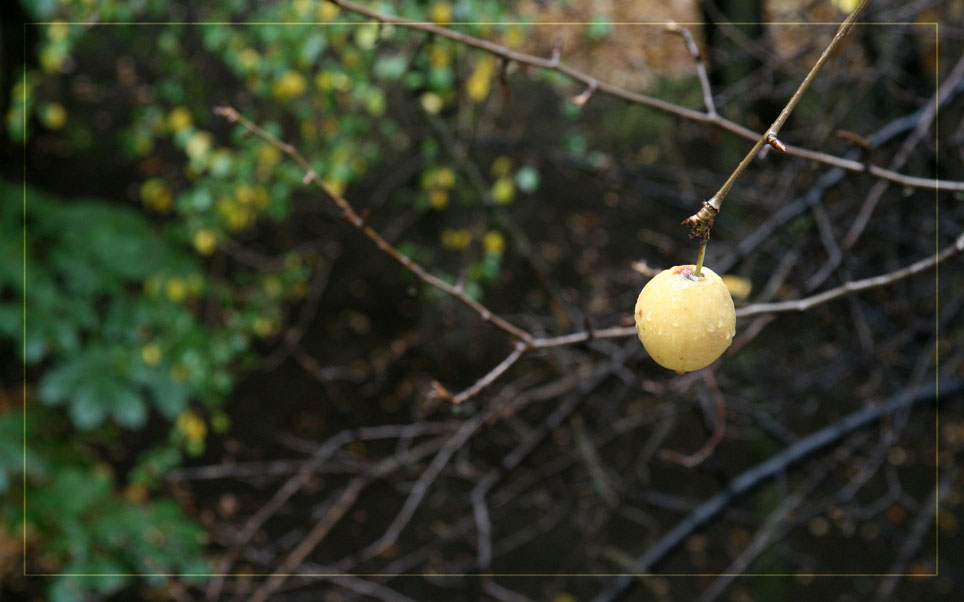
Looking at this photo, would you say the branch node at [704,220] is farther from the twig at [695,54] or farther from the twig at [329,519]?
the twig at [329,519]

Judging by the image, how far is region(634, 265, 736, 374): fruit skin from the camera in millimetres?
391

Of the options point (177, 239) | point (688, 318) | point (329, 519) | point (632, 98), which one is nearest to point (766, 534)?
point (329, 519)

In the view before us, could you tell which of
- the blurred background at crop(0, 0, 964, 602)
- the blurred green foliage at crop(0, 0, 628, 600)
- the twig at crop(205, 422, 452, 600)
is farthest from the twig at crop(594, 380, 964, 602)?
the blurred green foliage at crop(0, 0, 628, 600)

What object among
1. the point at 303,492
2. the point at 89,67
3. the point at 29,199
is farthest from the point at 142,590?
the point at 89,67

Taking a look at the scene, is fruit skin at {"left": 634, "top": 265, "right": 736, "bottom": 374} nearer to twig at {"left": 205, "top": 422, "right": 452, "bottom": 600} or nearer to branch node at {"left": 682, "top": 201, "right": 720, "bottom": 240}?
branch node at {"left": 682, "top": 201, "right": 720, "bottom": 240}

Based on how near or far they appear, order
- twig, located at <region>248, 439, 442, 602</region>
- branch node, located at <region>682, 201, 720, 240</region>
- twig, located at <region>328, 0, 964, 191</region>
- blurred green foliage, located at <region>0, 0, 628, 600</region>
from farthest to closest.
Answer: blurred green foliage, located at <region>0, 0, 628, 600</region>
twig, located at <region>248, 439, 442, 602</region>
twig, located at <region>328, 0, 964, 191</region>
branch node, located at <region>682, 201, 720, 240</region>

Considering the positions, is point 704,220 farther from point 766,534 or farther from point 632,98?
point 766,534

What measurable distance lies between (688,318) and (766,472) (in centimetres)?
117

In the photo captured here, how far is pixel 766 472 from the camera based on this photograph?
1.45 metres

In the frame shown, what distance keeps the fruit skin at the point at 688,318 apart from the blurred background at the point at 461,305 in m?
0.41

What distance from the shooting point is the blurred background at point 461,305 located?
1451 millimetres

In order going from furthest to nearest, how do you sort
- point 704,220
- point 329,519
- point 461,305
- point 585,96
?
point 461,305
point 329,519
point 585,96
point 704,220

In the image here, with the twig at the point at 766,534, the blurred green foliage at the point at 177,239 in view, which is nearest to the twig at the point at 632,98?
the twig at the point at 766,534

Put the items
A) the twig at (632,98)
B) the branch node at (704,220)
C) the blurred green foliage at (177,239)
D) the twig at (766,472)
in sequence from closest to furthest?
the branch node at (704,220), the twig at (632,98), the twig at (766,472), the blurred green foliage at (177,239)
